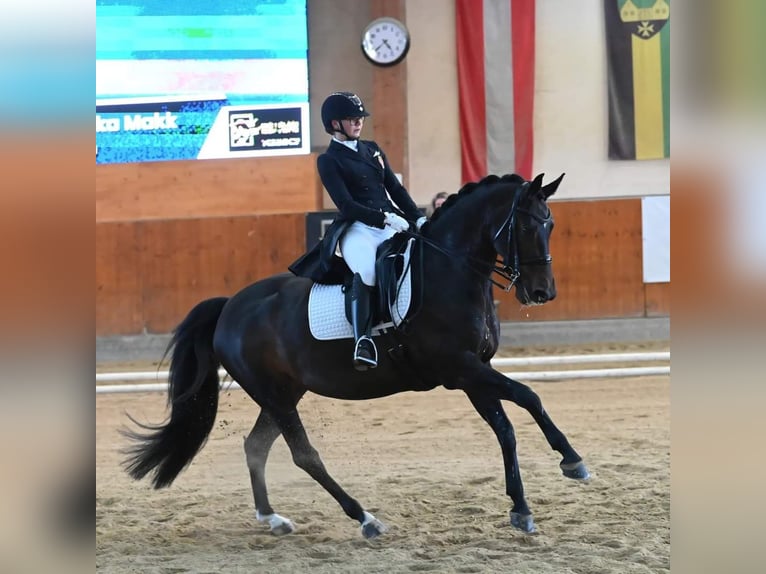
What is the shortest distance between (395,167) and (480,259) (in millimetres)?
7579

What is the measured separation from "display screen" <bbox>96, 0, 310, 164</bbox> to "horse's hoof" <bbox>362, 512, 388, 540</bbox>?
7.77 metres

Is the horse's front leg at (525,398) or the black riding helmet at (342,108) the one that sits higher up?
the black riding helmet at (342,108)

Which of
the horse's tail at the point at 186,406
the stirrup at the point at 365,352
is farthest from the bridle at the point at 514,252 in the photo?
the horse's tail at the point at 186,406

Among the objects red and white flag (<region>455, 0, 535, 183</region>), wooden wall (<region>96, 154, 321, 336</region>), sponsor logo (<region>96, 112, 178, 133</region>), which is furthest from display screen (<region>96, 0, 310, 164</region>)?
red and white flag (<region>455, 0, 535, 183</region>)

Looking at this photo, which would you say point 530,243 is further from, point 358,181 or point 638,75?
point 638,75

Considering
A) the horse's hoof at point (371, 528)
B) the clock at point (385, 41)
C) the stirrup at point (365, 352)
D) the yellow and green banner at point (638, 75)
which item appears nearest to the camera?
the stirrup at point (365, 352)

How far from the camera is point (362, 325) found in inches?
143

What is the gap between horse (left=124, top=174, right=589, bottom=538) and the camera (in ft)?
11.2

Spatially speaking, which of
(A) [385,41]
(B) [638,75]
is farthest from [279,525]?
(B) [638,75]

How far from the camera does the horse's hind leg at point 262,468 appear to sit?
394 cm

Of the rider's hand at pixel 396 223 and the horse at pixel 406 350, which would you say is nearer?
the horse at pixel 406 350

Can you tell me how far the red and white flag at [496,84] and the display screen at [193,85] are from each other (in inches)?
85.3

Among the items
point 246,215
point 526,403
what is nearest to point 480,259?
point 526,403

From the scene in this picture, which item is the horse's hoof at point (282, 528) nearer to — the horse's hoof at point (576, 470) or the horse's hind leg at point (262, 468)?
the horse's hind leg at point (262, 468)
